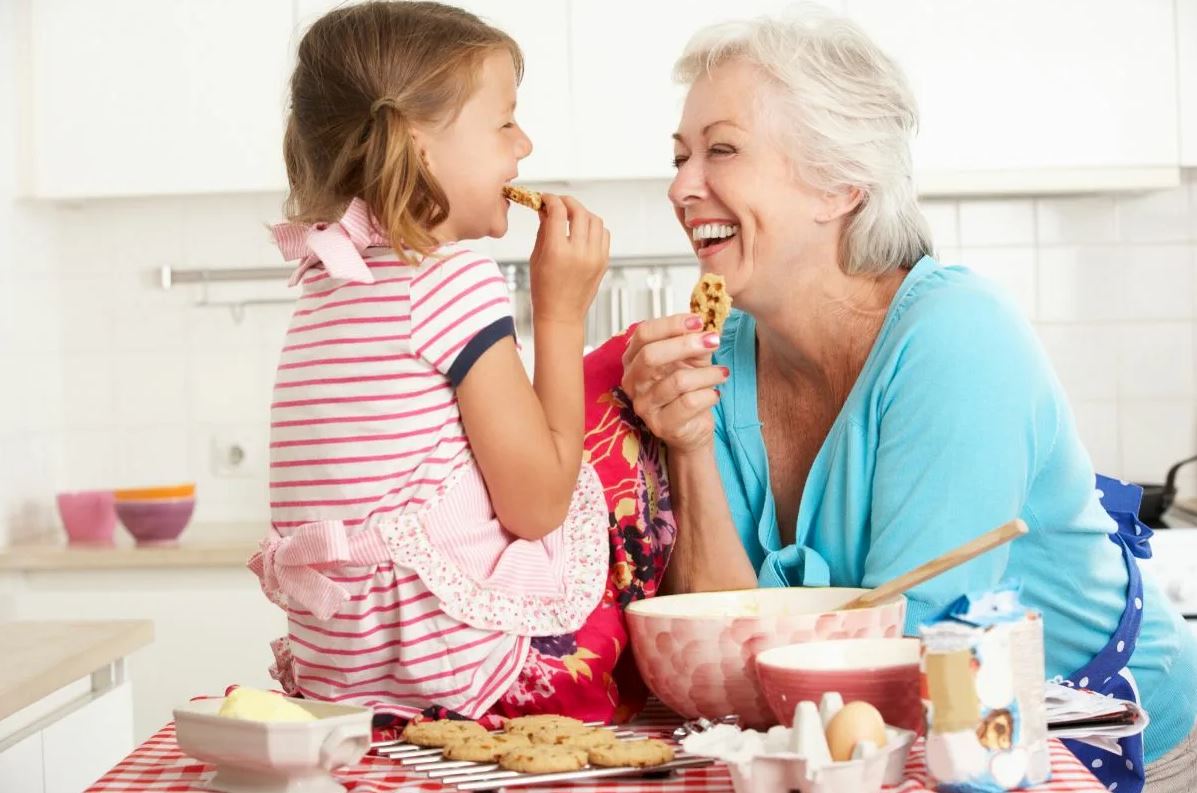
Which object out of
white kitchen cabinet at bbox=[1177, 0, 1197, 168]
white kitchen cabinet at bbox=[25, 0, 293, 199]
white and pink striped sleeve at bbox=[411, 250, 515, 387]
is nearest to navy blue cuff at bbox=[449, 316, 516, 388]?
white and pink striped sleeve at bbox=[411, 250, 515, 387]

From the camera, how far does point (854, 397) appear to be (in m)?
1.48

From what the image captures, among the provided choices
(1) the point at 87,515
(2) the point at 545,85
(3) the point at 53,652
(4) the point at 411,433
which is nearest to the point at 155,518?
(1) the point at 87,515

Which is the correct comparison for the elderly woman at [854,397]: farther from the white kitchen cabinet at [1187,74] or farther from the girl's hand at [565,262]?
the white kitchen cabinet at [1187,74]

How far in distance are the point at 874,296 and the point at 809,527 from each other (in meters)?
0.32

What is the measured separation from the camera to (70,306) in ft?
Result: 11.3

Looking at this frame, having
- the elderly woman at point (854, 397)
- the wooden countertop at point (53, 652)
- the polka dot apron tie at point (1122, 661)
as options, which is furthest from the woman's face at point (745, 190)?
the wooden countertop at point (53, 652)

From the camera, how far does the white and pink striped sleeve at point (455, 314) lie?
1119 millimetres

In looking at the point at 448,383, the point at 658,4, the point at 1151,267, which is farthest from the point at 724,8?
the point at 448,383

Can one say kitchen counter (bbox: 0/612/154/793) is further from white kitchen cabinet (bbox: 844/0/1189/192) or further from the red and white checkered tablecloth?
white kitchen cabinet (bbox: 844/0/1189/192)

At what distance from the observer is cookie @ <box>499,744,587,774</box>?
0.94 metres

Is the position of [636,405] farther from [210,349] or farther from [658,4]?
[210,349]

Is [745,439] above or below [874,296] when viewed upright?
below

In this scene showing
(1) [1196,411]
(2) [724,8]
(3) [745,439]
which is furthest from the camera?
(1) [1196,411]

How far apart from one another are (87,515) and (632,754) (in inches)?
98.4
